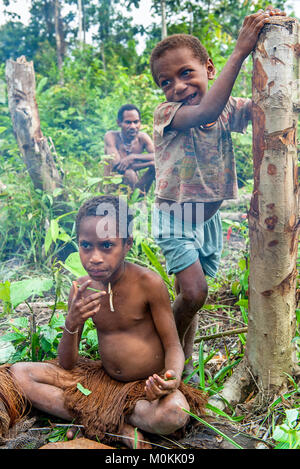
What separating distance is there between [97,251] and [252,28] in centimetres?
91

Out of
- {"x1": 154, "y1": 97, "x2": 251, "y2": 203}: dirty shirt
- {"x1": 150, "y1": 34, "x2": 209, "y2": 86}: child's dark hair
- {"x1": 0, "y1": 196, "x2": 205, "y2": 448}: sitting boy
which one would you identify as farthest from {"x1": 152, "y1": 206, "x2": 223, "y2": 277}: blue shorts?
{"x1": 150, "y1": 34, "x2": 209, "y2": 86}: child's dark hair

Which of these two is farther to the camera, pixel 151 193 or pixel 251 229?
pixel 151 193

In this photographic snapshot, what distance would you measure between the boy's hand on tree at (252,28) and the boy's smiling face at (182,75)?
27cm

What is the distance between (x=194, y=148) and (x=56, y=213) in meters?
1.91

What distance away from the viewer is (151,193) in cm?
412

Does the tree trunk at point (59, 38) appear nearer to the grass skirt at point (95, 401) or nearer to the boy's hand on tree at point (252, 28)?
the boy's hand on tree at point (252, 28)

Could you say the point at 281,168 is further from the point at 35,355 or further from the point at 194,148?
the point at 35,355

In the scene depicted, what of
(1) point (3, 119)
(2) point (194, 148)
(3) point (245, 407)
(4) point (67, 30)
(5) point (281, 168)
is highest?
(4) point (67, 30)

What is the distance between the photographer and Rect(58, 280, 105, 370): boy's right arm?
129cm

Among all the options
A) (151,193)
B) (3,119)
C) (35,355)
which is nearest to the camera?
(35,355)

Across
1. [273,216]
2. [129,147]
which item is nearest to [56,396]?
[273,216]

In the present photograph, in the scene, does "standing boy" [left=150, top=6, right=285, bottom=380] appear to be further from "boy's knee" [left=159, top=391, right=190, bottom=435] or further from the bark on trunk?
"boy's knee" [left=159, top=391, right=190, bottom=435]

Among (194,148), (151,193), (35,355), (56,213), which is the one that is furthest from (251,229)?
(151,193)

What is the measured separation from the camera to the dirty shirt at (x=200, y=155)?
1.69 m
